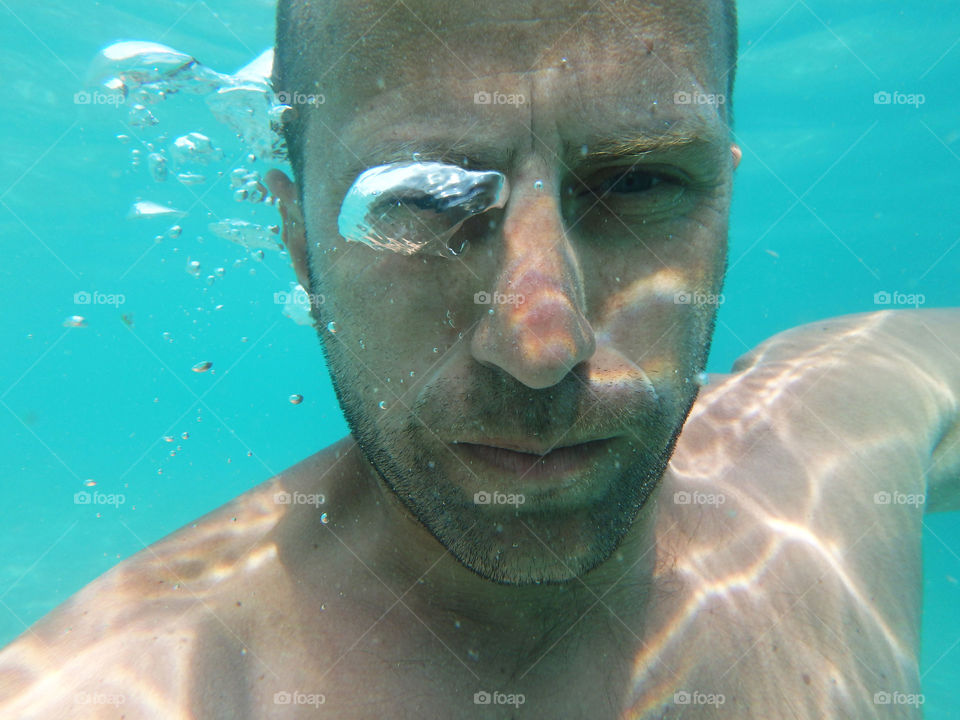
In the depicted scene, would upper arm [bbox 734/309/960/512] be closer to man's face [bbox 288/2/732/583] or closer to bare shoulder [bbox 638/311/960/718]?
bare shoulder [bbox 638/311/960/718]

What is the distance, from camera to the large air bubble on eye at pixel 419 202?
1487mm

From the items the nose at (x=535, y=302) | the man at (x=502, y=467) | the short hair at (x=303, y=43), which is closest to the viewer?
the nose at (x=535, y=302)

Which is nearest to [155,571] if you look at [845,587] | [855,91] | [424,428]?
[424,428]

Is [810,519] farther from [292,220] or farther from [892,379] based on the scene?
[292,220]

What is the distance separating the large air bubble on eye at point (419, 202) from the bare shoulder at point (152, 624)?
871mm

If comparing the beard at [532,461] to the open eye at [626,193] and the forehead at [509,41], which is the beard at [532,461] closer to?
the open eye at [626,193]

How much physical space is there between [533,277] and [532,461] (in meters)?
0.45

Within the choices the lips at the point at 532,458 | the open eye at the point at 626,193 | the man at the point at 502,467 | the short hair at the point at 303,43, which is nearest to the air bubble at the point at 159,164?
the short hair at the point at 303,43

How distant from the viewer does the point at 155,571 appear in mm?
1847

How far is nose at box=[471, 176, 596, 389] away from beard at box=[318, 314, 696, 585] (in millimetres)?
61

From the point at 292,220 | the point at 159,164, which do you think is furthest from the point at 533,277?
the point at 159,164

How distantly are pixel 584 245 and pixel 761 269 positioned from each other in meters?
44.2

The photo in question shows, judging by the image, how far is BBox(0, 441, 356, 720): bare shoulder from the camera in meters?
1.50

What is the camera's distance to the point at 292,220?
222cm
